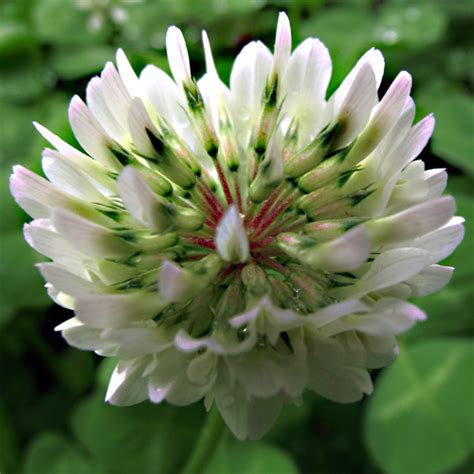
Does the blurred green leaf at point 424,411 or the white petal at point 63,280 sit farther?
the blurred green leaf at point 424,411

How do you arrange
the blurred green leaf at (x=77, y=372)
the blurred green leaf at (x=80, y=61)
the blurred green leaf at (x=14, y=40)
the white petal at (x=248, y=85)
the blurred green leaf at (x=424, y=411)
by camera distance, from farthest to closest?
the blurred green leaf at (x=14, y=40) < the blurred green leaf at (x=80, y=61) < the blurred green leaf at (x=77, y=372) < the blurred green leaf at (x=424, y=411) < the white petal at (x=248, y=85)

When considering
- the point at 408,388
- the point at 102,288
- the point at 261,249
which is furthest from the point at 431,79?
the point at 102,288

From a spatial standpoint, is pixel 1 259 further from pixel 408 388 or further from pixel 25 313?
pixel 408 388

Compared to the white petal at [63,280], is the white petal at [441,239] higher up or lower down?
lower down

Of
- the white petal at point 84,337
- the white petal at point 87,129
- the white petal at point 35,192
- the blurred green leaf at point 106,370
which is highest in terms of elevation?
the white petal at point 87,129

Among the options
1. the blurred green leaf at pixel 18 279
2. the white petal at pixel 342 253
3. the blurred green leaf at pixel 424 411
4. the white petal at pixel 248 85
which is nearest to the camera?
the white petal at pixel 342 253

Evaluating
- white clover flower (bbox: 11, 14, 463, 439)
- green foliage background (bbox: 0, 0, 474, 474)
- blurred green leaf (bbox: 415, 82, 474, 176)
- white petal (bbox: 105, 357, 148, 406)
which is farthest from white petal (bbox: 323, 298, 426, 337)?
blurred green leaf (bbox: 415, 82, 474, 176)

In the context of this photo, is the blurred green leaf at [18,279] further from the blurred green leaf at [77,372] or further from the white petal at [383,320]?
the white petal at [383,320]

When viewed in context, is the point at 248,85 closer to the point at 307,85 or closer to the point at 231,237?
the point at 307,85

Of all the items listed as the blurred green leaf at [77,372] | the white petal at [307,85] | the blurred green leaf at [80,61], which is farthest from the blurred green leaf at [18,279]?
the white petal at [307,85]
